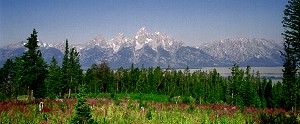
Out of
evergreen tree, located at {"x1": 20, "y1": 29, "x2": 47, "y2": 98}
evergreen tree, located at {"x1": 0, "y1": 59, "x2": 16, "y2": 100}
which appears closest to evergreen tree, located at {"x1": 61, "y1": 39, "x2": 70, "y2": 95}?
evergreen tree, located at {"x1": 0, "y1": 59, "x2": 16, "y2": 100}

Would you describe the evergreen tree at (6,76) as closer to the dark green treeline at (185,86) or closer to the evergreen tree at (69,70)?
the evergreen tree at (69,70)

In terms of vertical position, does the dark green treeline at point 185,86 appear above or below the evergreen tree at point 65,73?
below

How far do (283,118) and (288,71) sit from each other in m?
50.4

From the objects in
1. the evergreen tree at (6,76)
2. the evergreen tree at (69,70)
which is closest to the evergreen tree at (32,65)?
the evergreen tree at (69,70)

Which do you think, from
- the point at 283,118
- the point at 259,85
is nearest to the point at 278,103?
the point at 259,85

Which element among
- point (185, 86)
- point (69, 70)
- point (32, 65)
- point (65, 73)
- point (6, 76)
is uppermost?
point (32, 65)

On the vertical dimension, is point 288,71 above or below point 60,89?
above

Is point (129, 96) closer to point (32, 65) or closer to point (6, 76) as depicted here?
point (32, 65)

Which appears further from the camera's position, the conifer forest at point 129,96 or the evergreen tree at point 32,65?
the evergreen tree at point 32,65

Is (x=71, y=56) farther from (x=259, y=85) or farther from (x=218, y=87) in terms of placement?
(x=259, y=85)

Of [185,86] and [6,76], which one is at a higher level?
[6,76]

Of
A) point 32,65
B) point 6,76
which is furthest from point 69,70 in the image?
point 6,76

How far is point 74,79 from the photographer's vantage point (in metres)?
70.6

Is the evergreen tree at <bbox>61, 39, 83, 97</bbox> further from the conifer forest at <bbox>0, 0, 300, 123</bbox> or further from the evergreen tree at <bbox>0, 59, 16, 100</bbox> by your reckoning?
the evergreen tree at <bbox>0, 59, 16, 100</bbox>
